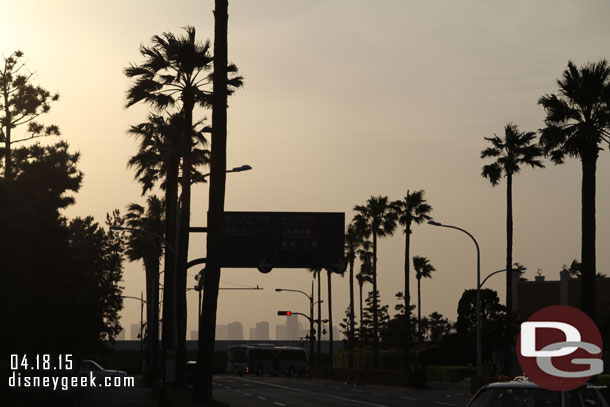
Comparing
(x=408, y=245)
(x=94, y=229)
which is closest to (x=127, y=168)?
(x=408, y=245)

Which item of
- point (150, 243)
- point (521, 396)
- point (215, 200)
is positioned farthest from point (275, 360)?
point (521, 396)

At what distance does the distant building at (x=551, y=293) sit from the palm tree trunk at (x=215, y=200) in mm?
59659

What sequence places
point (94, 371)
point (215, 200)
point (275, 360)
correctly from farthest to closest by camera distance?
1. point (275, 360)
2. point (94, 371)
3. point (215, 200)

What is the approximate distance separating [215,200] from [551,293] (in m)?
63.4

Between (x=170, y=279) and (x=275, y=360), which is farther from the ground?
(x=170, y=279)

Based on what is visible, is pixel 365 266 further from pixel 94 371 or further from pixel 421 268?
pixel 94 371

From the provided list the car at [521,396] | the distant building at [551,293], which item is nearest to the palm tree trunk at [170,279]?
the car at [521,396]

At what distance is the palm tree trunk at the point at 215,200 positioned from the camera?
2223 centimetres

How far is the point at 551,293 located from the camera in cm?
8075

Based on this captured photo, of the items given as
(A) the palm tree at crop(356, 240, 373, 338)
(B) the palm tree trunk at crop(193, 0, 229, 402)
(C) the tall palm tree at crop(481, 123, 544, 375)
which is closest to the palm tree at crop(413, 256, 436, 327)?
(A) the palm tree at crop(356, 240, 373, 338)

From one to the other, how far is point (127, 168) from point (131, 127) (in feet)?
7.37

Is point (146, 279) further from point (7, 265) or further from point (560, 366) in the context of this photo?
point (560, 366)

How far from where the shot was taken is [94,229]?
10256 cm

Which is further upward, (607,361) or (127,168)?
(127,168)
